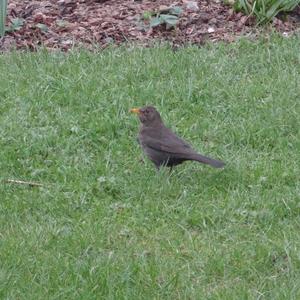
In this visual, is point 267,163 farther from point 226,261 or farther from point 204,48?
point 204,48

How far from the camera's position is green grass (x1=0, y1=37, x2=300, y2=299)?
5492 mm

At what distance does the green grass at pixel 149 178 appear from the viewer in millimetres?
5492

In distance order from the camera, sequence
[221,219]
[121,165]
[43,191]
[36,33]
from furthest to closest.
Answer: [36,33] < [121,165] < [43,191] < [221,219]

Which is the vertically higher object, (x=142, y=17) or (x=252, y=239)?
(x=252, y=239)

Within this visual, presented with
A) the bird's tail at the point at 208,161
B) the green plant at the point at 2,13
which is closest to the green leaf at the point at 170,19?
the green plant at the point at 2,13

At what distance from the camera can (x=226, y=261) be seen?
5648mm

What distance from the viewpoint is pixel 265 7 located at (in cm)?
983

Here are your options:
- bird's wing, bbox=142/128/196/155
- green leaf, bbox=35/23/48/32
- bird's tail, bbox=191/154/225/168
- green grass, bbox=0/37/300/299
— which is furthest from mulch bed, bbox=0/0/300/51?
bird's tail, bbox=191/154/225/168

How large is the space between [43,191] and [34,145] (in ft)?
2.54

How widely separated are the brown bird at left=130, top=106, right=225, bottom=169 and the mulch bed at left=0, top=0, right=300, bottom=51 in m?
2.35

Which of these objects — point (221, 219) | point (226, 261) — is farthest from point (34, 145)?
point (226, 261)

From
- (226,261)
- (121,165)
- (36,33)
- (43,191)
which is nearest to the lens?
(226,261)

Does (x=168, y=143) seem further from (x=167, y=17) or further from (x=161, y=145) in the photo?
(x=167, y=17)

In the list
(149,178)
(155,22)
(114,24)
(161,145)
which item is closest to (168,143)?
(161,145)
